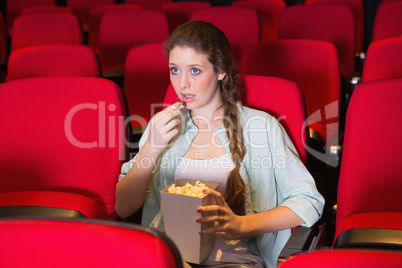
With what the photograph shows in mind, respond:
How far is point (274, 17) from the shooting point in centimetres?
380

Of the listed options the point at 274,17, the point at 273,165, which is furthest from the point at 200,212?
the point at 274,17

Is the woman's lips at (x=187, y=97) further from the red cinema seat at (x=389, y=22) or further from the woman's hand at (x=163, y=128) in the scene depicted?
the red cinema seat at (x=389, y=22)

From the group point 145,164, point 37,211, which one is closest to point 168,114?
→ point 145,164

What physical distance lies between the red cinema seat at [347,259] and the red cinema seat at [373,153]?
0.69 m

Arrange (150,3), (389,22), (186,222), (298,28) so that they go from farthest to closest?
1. (150,3)
2. (298,28)
3. (389,22)
4. (186,222)

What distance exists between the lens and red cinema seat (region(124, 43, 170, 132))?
8.03 feet

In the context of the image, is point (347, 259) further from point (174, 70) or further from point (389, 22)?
point (389, 22)

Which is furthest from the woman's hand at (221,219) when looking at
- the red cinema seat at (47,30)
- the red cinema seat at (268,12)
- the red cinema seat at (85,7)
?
the red cinema seat at (85,7)

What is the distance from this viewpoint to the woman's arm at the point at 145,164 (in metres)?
1.41

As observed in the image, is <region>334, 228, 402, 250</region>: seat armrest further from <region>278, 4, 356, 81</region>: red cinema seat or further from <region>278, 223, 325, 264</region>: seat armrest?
<region>278, 4, 356, 81</region>: red cinema seat

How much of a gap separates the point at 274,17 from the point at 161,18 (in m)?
1.05

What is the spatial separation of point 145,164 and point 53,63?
1.15 metres

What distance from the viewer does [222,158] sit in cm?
147

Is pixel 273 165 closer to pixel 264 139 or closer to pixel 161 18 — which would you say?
pixel 264 139
